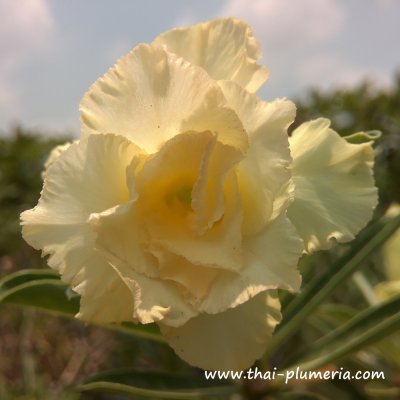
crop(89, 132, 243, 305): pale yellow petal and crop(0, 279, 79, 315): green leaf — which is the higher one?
crop(89, 132, 243, 305): pale yellow petal

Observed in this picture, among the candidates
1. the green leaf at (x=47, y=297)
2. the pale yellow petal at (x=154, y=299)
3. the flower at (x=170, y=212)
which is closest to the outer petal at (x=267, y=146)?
the flower at (x=170, y=212)

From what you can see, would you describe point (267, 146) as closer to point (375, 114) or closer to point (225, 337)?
point (225, 337)

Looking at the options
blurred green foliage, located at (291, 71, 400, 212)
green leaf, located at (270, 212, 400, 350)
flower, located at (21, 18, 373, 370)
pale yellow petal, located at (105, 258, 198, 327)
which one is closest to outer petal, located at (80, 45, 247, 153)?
flower, located at (21, 18, 373, 370)

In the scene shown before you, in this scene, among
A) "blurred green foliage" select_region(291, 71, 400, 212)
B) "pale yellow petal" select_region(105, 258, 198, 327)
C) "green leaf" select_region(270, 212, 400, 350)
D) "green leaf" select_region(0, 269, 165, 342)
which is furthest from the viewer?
"blurred green foliage" select_region(291, 71, 400, 212)

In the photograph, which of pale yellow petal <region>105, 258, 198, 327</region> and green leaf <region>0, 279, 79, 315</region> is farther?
Answer: green leaf <region>0, 279, 79, 315</region>

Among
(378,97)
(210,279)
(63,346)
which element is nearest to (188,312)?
(210,279)

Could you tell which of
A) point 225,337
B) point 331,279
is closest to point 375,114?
point 331,279

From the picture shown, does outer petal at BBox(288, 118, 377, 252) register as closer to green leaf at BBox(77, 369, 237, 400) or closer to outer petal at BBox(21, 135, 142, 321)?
outer petal at BBox(21, 135, 142, 321)
